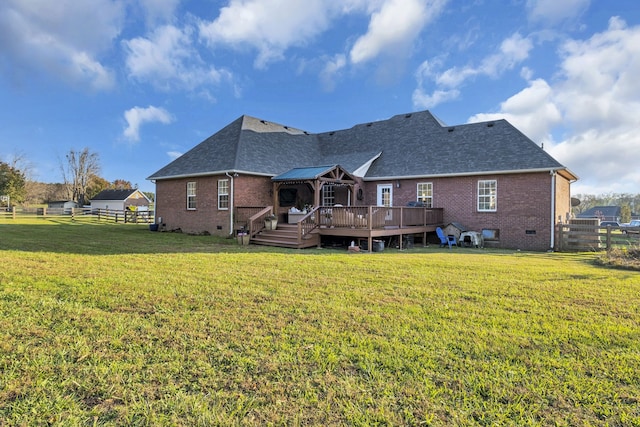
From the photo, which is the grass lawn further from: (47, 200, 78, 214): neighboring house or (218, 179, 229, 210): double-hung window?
(47, 200, 78, 214): neighboring house

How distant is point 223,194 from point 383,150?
30.5 feet

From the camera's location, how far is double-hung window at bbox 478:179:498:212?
15.1 metres

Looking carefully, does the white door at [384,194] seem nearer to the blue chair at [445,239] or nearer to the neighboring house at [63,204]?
the blue chair at [445,239]

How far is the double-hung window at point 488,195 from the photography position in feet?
49.5

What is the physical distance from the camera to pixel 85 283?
583cm

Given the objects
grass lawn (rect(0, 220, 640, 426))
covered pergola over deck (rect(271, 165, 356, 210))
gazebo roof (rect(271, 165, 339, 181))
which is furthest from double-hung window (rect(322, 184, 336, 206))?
grass lawn (rect(0, 220, 640, 426))

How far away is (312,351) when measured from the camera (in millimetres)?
3365

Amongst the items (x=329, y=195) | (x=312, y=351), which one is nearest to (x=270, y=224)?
(x=329, y=195)

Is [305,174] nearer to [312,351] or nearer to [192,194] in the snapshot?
[192,194]

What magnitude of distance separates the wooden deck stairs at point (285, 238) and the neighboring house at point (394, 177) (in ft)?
6.12

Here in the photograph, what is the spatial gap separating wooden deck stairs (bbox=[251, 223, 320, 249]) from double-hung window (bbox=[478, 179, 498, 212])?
801 centimetres

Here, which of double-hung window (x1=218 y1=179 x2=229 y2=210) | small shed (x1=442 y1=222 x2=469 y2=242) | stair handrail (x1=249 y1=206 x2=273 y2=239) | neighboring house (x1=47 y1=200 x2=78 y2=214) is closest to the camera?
stair handrail (x1=249 y1=206 x2=273 y2=239)

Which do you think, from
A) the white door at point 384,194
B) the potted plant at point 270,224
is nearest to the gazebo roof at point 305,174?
the potted plant at point 270,224

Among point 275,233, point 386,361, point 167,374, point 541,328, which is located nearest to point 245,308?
point 167,374
